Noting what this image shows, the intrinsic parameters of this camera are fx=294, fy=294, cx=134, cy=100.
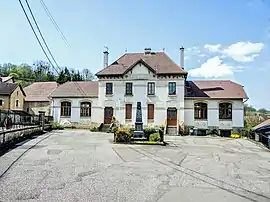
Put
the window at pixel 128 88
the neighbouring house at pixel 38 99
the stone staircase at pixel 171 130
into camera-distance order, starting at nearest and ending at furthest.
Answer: the stone staircase at pixel 171 130
the window at pixel 128 88
the neighbouring house at pixel 38 99

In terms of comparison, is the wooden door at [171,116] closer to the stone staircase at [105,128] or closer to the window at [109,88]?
the stone staircase at [105,128]

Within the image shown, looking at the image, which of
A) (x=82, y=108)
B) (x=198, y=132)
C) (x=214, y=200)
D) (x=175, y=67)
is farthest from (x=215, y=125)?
(x=214, y=200)

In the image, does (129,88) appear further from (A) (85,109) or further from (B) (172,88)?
(A) (85,109)

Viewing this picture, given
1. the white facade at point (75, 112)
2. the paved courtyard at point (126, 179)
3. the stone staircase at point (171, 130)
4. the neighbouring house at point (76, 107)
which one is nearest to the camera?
the paved courtyard at point (126, 179)

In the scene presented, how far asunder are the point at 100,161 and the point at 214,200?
583cm

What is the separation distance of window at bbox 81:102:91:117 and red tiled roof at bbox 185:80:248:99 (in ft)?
39.9

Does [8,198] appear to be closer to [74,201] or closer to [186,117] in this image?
[74,201]

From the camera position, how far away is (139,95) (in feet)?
114

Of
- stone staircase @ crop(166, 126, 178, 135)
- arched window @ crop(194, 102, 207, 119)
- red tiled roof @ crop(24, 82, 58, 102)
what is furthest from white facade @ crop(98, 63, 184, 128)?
red tiled roof @ crop(24, 82, 58, 102)

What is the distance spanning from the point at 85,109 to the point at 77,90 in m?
3.17

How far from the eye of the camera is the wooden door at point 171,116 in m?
33.9

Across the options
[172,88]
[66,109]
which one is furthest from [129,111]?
[66,109]

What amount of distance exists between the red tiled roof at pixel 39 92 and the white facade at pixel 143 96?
42.7 feet

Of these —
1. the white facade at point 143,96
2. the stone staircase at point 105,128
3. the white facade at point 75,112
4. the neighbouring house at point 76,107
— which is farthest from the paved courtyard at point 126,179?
the neighbouring house at point 76,107
